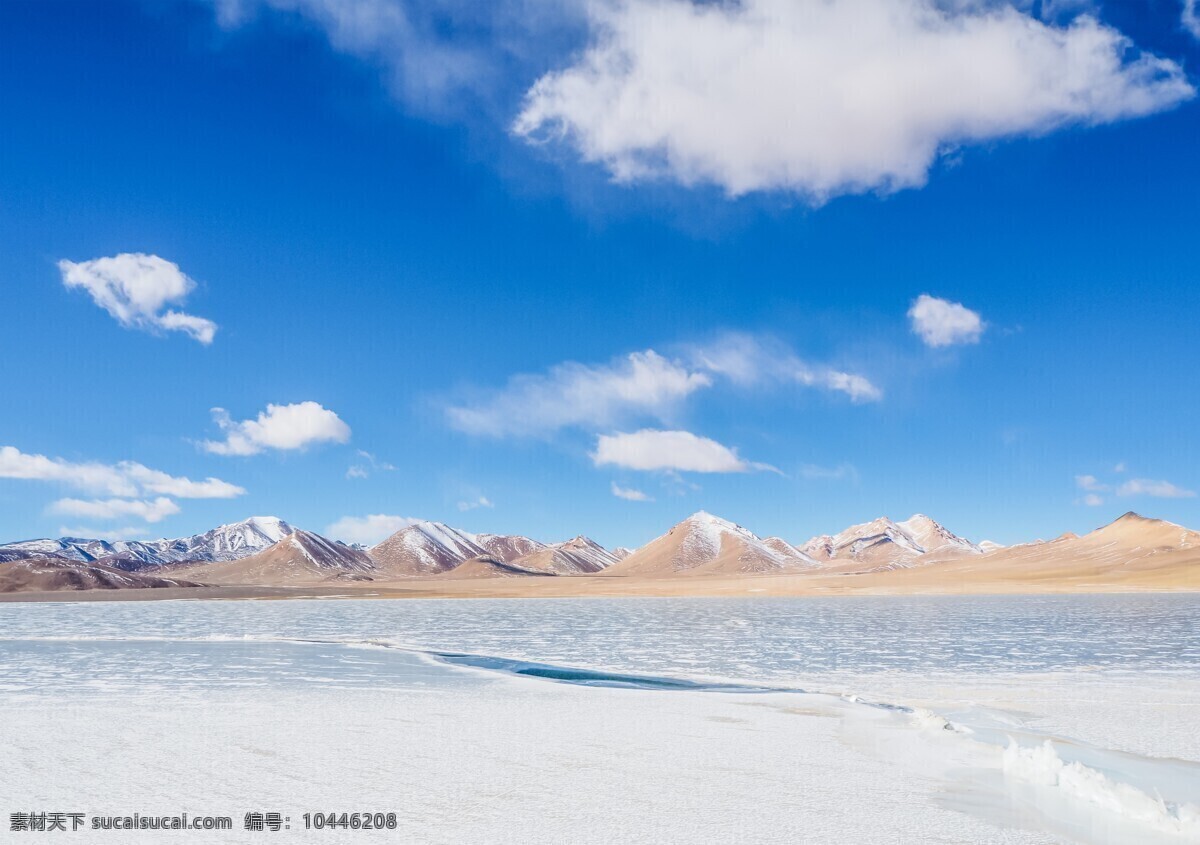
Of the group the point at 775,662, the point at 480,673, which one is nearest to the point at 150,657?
the point at 480,673

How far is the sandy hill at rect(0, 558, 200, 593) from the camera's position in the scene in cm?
17012

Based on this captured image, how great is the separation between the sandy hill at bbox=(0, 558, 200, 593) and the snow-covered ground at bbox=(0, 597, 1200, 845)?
571ft

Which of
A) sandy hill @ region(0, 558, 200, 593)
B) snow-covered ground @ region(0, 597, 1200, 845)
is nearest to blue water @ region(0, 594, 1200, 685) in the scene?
snow-covered ground @ region(0, 597, 1200, 845)

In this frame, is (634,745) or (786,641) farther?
(786,641)

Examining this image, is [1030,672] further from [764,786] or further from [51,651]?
[51,651]

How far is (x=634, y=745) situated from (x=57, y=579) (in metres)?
201

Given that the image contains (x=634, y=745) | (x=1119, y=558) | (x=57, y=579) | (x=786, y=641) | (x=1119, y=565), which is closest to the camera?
(x=634, y=745)

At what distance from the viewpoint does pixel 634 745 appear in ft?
39.3

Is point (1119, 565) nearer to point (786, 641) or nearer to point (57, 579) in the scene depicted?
point (786, 641)

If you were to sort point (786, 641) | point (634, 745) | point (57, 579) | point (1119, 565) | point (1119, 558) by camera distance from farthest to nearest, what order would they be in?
1. point (57, 579)
2. point (1119, 558)
3. point (1119, 565)
4. point (786, 641)
5. point (634, 745)

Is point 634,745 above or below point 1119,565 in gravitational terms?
above

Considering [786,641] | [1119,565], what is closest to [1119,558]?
[1119,565]

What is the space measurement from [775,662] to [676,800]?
1658 centimetres

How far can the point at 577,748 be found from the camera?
11.8 metres
